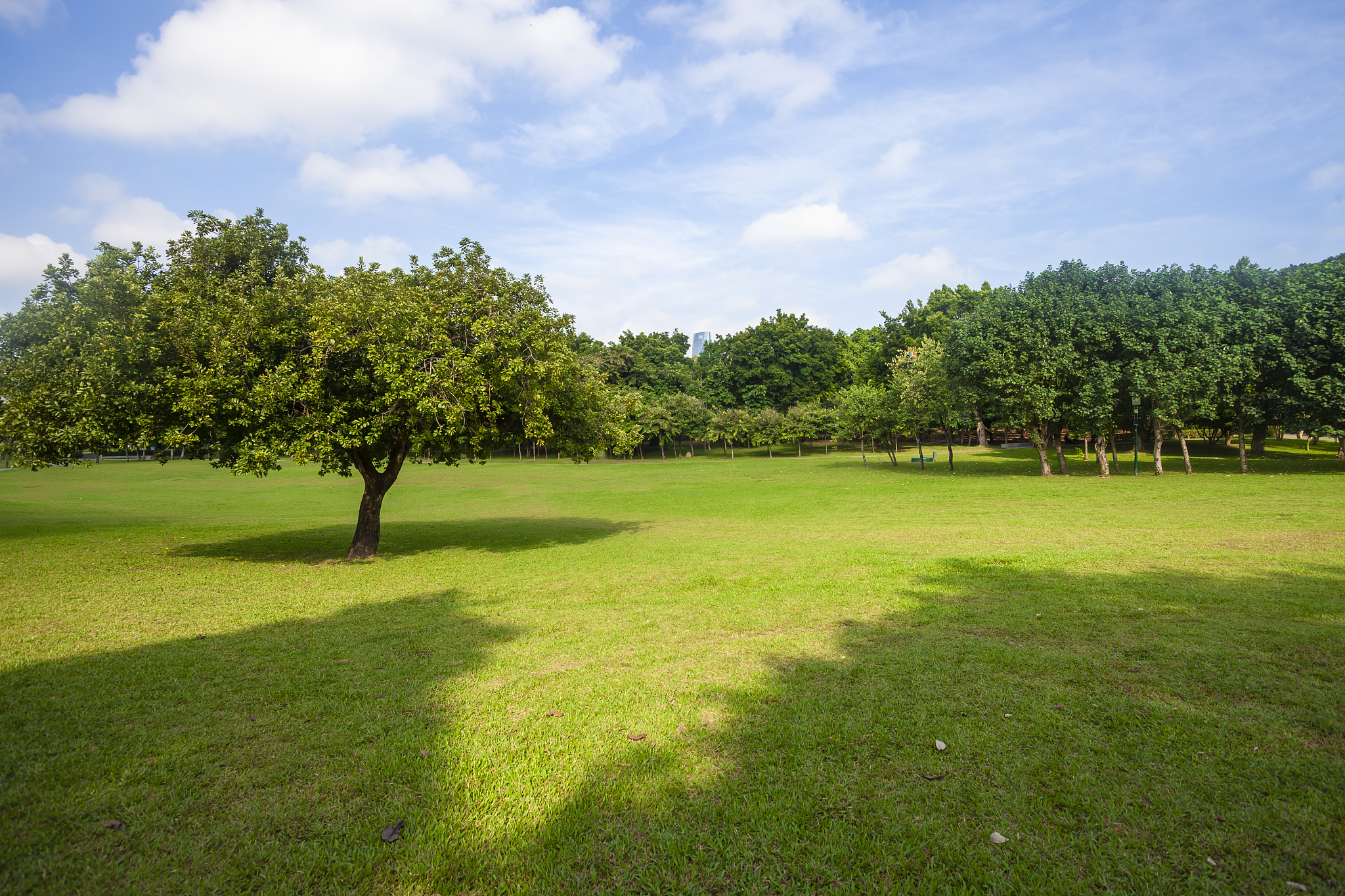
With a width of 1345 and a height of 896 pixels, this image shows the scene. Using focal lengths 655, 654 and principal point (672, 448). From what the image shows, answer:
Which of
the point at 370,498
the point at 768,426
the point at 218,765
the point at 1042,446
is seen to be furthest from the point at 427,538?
the point at 768,426

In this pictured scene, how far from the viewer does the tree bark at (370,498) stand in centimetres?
1712

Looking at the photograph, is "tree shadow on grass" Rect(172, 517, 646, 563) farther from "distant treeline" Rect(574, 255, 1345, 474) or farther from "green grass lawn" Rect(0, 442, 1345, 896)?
"distant treeline" Rect(574, 255, 1345, 474)

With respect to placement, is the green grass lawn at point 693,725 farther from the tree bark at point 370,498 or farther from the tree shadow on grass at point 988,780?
the tree bark at point 370,498

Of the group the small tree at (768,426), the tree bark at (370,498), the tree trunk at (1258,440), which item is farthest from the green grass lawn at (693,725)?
the small tree at (768,426)

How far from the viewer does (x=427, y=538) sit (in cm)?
2145

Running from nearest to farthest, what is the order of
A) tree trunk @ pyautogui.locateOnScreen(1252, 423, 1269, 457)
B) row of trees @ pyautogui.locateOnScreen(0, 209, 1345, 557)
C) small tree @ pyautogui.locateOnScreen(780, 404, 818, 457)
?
row of trees @ pyautogui.locateOnScreen(0, 209, 1345, 557) < tree trunk @ pyautogui.locateOnScreen(1252, 423, 1269, 457) < small tree @ pyautogui.locateOnScreen(780, 404, 818, 457)

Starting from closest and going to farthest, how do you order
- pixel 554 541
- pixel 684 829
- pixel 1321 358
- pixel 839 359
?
pixel 684 829 < pixel 554 541 < pixel 1321 358 < pixel 839 359

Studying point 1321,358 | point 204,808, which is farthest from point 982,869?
point 1321,358

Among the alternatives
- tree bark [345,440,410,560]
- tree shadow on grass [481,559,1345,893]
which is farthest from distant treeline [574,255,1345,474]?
tree shadow on grass [481,559,1345,893]

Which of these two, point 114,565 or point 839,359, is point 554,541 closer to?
point 114,565

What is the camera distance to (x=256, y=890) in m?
3.81

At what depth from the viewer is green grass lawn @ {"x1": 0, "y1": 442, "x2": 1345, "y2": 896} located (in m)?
4.01

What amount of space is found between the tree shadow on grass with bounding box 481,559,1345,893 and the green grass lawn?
0.08ft

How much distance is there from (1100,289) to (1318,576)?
102 ft
